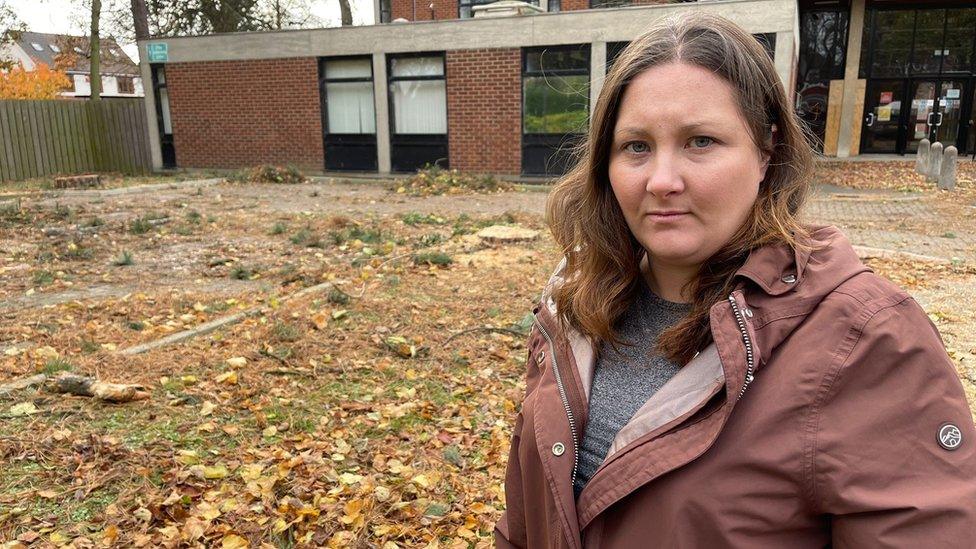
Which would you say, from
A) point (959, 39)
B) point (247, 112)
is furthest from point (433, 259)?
point (959, 39)

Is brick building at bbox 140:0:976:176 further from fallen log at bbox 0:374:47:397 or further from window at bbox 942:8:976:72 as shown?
fallen log at bbox 0:374:47:397

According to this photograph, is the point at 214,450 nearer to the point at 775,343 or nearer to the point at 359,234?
the point at 775,343

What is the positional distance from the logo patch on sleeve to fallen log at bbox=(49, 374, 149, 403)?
4132 mm

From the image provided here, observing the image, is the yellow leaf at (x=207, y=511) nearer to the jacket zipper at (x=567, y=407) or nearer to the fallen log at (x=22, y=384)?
the fallen log at (x=22, y=384)

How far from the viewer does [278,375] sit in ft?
15.8

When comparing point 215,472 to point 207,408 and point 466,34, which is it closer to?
point 207,408

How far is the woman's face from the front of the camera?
1.48 m

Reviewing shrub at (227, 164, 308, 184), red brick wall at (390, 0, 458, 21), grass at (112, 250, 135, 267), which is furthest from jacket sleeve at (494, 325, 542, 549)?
red brick wall at (390, 0, 458, 21)

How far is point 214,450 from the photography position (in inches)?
147

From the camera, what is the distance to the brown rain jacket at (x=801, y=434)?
1160 millimetres

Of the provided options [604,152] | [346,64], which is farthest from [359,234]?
[346,64]

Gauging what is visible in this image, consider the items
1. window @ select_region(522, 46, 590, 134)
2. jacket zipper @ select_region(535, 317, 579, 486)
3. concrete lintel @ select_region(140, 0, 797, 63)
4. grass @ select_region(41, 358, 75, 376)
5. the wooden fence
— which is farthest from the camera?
the wooden fence

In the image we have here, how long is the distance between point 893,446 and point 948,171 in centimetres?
1775

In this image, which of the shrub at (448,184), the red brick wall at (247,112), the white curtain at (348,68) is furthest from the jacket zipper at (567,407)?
the red brick wall at (247,112)
